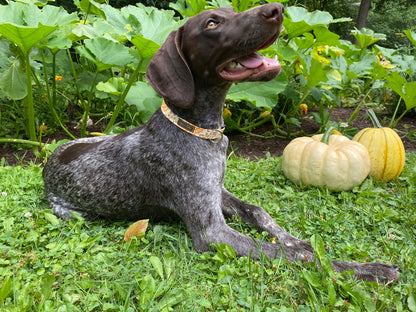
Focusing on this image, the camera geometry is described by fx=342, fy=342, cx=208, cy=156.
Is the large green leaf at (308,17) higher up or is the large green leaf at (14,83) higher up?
the large green leaf at (308,17)

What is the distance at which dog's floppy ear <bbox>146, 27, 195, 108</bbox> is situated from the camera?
2.05 meters

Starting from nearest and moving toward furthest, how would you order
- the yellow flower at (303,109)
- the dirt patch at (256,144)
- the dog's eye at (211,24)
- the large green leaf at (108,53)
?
the dog's eye at (211,24)
the large green leaf at (108,53)
the dirt patch at (256,144)
the yellow flower at (303,109)

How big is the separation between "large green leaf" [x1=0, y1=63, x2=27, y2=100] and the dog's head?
205 cm

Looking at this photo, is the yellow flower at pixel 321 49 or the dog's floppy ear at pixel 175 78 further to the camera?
the yellow flower at pixel 321 49

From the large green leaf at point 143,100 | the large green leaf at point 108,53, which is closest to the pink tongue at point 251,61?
the large green leaf at point 108,53

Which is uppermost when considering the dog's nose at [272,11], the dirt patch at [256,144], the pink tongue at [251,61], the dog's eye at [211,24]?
the dog's nose at [272,11]

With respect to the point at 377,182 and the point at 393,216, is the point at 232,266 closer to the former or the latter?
the point at 393,216

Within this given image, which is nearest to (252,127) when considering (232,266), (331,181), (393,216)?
(331,181)

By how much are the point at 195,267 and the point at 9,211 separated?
160 cm

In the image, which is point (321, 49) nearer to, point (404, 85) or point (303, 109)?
point (303, 109)

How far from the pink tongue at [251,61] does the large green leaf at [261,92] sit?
4.99 ft

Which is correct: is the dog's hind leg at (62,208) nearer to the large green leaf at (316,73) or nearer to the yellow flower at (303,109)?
the large green leaf at (316,73)

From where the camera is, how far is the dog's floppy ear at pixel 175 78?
80.9 inches

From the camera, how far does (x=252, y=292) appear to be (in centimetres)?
177
